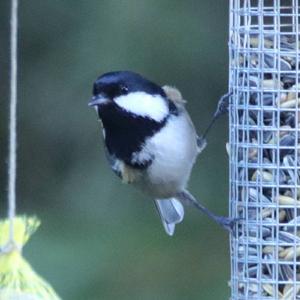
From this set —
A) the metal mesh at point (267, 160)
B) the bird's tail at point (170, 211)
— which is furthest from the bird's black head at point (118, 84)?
the bird's tail at point (170, 211)

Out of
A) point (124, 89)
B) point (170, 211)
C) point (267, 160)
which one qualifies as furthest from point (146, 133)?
point (170, 211)

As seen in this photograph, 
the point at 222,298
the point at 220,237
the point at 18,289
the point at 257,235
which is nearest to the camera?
the point at 18,289

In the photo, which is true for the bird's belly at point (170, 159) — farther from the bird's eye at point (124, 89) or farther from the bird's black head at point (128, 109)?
the bird's eye at point (124, 89)

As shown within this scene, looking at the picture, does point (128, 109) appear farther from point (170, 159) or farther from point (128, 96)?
point (170, 159)

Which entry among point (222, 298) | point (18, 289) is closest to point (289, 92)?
point (18, 289)

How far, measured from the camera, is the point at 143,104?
142 inches

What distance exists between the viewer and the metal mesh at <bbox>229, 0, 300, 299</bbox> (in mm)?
3439

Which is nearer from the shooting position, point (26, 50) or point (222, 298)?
point (222, 298)

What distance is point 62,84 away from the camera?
638cm

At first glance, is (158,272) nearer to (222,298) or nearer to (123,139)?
(222,298)

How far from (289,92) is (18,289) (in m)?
1.02

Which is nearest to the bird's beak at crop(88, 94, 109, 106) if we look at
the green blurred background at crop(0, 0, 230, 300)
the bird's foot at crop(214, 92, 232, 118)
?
the bird's foot at crop(214, 92, 232, 118)

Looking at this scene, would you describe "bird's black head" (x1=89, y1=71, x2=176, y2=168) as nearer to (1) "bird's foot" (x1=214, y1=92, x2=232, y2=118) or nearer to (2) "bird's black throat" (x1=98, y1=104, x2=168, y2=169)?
(2) "bird's black throat" (x1=98, y1=104, x2=168, y2=169)

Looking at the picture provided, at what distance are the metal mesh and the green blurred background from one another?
7.73 ft
